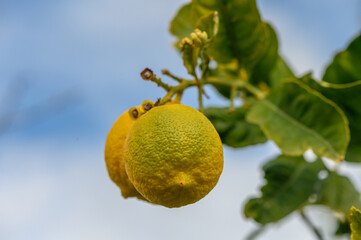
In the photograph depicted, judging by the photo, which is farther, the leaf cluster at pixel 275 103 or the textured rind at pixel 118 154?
the leaf cluster at pixel 275 103

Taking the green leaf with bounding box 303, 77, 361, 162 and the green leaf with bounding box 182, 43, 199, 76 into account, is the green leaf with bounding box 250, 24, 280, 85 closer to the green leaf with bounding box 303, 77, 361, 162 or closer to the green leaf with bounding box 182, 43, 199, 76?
the green leaf with bounding box 303, 77, 361, 162

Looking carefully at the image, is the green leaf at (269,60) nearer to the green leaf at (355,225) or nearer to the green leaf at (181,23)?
the green leaf at (181,23)

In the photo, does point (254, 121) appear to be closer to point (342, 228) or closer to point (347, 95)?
point (347, 95)

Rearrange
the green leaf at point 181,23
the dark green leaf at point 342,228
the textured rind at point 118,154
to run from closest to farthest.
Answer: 1. the textured rind at point 118,154
2. the green leaf at point 181,23
3. the dark green leaf at point 342,228

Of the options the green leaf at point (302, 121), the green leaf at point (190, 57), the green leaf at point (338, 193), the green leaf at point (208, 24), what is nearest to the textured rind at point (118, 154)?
the green leaf at point (190, 57)

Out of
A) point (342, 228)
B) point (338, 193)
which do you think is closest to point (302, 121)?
point (338, 193)

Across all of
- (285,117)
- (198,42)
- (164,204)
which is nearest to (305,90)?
(285,117)

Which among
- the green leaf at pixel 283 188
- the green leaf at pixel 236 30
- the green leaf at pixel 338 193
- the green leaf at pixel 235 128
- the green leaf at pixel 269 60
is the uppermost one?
the green leaf at pixel 236 30
